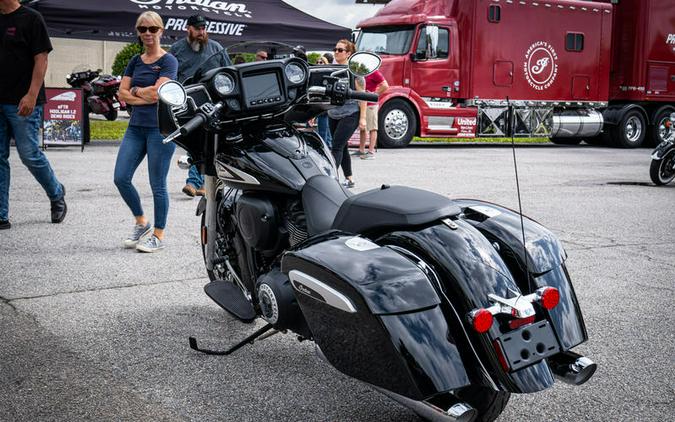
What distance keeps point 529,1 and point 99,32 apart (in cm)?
973

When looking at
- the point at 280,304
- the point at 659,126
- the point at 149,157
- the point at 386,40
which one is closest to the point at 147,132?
the point at 149,157

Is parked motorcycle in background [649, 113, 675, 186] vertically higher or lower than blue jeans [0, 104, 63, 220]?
lower

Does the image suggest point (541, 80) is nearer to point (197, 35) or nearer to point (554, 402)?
point (197, 35)

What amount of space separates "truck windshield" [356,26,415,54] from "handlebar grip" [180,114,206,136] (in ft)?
45.5

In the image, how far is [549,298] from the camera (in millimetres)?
2543

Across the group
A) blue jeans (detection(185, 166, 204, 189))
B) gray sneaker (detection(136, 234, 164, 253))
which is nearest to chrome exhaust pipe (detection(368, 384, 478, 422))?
gray sneaker (detection(136, 234, 164, 253))

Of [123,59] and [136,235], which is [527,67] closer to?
[136,235]

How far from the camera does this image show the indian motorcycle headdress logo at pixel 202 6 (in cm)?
1602

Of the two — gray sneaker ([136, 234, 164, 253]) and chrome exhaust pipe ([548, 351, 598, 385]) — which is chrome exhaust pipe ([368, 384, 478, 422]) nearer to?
chrome exhaust pipe ([548, 351, 598, 385])

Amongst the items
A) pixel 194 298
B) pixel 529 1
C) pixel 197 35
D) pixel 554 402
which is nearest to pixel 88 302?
pixel 194 298

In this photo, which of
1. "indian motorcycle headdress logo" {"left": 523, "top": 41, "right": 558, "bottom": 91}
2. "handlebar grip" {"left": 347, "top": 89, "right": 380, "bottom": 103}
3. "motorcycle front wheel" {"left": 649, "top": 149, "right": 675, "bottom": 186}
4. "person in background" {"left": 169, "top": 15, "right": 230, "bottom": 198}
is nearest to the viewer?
"handlebar grip" {"left": 347, "top": 89, "right": 380, "bottom": 103}

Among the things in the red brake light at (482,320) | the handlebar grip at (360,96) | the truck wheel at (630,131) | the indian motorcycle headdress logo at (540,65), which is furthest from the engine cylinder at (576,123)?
the red brake light at (482,320)

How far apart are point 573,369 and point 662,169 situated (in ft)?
31.1

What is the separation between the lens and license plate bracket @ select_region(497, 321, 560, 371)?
240 cm
